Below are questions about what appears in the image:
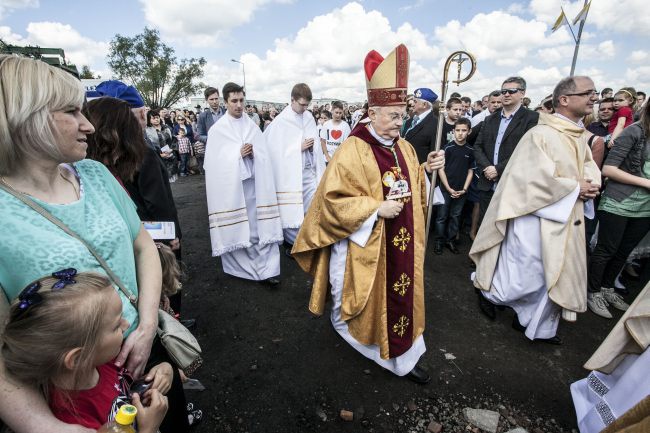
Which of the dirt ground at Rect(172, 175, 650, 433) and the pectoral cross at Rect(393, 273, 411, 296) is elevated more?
the pectoral cross at Rect(393, 273, 411, 296)

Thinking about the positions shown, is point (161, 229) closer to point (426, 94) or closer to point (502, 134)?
point (502, 134)

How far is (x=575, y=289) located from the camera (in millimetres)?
2910

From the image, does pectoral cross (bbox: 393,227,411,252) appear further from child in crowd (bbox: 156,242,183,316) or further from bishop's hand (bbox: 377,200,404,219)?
child in crowd (bbox: 156,242,183,316)

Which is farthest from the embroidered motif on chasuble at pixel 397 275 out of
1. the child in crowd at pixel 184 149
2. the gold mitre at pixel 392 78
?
the child in crowd at pixel 184 149

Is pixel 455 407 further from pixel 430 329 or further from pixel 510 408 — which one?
pixel 430 329

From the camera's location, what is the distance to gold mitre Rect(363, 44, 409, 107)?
7.91ft

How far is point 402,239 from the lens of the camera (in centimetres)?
255

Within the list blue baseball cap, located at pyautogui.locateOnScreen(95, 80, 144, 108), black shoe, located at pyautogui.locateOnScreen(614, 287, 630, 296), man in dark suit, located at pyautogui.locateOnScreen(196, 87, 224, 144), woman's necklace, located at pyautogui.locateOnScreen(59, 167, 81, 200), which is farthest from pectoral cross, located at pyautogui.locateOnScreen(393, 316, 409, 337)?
man in dark suit, located at pyautogui.locateOnScreen(196, 87, 224, 144)

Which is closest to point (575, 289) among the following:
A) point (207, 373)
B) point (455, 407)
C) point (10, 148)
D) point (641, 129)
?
point (455, 407)

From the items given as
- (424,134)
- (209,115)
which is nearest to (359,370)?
(424,134)

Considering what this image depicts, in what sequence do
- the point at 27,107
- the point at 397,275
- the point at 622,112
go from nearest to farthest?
the point at 27,107
the point at 397,275
the point at 622,112

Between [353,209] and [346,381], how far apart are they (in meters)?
1.43

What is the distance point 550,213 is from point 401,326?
64.8 inches

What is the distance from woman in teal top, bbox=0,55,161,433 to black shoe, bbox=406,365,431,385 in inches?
80.9
